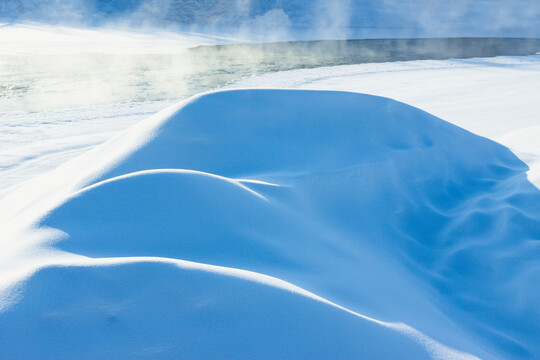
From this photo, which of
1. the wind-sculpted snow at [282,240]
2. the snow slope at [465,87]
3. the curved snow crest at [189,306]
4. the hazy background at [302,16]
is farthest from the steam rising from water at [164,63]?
the curved snow crest at [189,306]

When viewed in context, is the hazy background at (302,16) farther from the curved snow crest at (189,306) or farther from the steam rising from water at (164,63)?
the curved snow crest at (189,306)

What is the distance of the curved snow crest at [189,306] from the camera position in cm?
118

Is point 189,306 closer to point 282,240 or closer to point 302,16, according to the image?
point 282,240

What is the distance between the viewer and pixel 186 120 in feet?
8.02

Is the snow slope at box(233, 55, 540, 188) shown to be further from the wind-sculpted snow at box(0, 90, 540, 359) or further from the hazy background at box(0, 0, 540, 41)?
the hazy background at box(0, 0, 540, 41)

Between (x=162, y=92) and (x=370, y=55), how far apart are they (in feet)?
19.1

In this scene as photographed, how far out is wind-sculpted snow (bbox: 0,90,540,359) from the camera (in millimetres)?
1224

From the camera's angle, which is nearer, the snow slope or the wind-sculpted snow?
the wind-sculpted snow

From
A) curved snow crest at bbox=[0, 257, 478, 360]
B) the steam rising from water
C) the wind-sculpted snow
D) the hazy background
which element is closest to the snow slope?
the wind-sculpted snow

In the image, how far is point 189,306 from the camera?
1.25 meters

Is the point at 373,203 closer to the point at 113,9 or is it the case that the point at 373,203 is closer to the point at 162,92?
the point at 162,92

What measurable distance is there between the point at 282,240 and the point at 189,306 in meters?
0.50

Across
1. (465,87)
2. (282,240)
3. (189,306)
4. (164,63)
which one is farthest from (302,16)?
(189,306)

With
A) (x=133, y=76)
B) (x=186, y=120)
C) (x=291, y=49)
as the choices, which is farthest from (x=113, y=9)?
(x=186, y=120)
